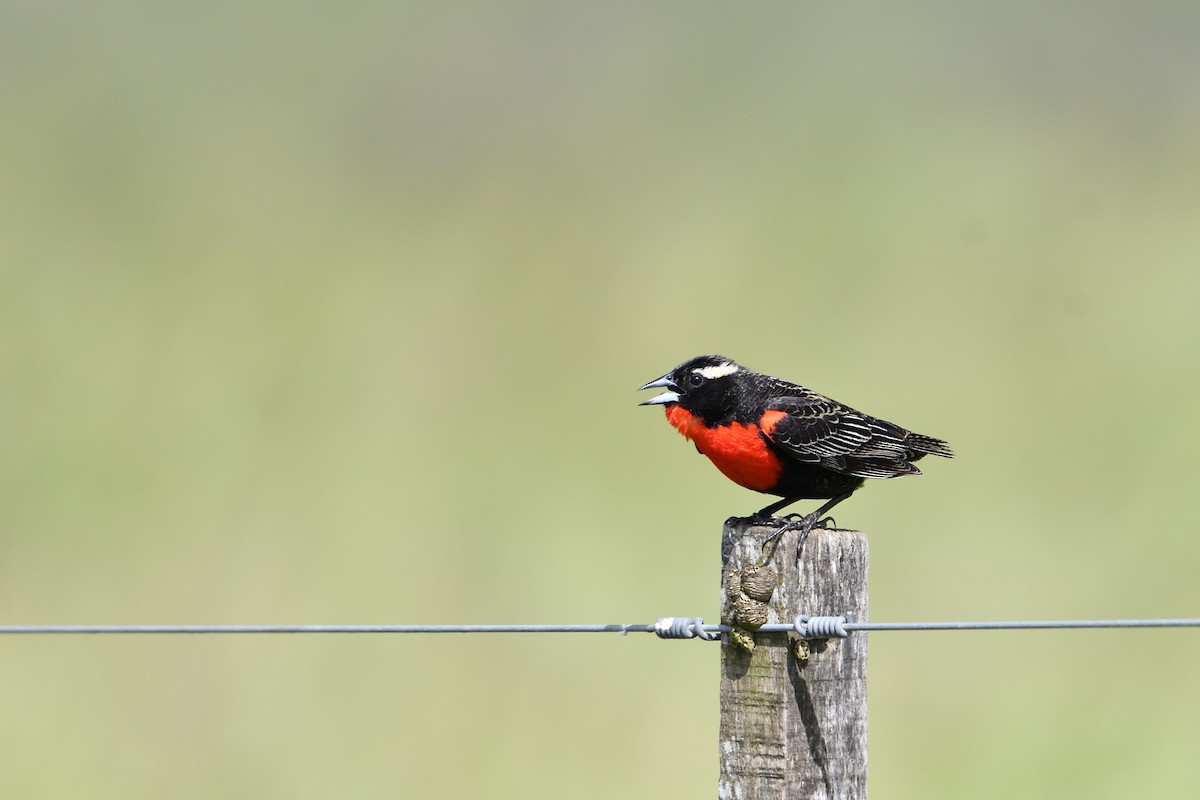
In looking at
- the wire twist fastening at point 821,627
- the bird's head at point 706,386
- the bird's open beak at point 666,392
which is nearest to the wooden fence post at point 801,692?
the wire twist fastening at point 821,627

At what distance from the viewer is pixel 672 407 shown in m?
5.20

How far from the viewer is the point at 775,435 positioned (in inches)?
195

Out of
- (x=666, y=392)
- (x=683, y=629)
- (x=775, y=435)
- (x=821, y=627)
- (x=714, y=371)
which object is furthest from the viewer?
(x=666, y=392)

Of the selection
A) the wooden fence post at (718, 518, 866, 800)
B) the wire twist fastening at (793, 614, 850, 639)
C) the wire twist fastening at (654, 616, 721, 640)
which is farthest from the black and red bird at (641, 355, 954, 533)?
the wire twist fastening at (793, 614, 850, 639)

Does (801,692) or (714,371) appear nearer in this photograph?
(801,692)

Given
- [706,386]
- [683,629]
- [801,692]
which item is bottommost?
[801,692]

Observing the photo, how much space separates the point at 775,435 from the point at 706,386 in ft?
0.97

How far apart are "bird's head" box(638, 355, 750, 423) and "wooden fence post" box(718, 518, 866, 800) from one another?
60.8 inches

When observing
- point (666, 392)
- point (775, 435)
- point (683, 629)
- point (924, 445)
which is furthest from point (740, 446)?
point (683, 629)

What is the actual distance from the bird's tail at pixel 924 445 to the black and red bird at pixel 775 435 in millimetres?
72

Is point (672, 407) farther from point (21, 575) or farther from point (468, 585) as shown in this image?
point (21, 575)

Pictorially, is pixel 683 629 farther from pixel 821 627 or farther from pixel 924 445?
pixel 924 445

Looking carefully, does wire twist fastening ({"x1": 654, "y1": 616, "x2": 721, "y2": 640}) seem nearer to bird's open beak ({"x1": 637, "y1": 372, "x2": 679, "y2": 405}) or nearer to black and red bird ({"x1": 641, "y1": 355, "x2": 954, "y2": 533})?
black and red bird ({"x1": 641, "y1": 355, "x2": 954, "y2": 533})

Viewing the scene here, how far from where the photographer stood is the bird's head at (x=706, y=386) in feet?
16.5
